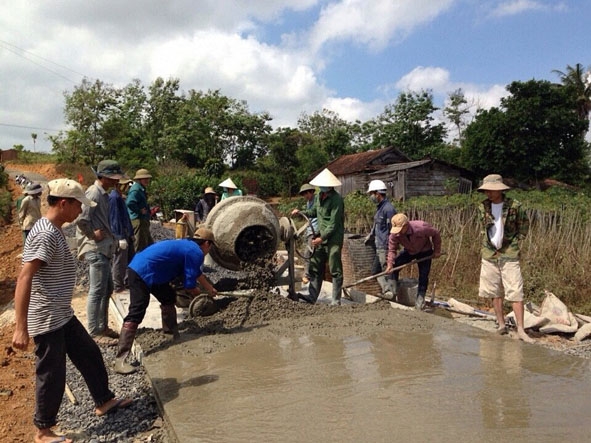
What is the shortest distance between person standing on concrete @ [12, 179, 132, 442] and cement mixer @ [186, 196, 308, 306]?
2.71 m

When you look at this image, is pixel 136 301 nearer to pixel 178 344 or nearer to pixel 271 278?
pixel 178 344

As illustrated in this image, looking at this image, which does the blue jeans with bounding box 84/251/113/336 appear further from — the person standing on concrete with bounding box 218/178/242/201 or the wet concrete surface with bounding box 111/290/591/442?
the person standing on concrete with bounding box 218/178/242/201

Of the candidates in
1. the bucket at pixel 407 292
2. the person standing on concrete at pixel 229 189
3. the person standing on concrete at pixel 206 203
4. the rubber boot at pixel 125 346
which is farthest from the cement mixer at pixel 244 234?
the person standing on concrete at pixel 206 203

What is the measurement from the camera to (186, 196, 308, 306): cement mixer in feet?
18.9

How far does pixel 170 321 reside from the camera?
4617 millimetres

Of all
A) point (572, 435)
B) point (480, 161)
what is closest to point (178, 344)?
point (572, 435)

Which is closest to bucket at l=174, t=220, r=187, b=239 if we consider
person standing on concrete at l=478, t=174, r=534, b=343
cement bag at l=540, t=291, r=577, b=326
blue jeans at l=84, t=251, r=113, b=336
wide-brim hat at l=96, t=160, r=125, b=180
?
wide-brim hat at l=96, t=160, r=125, b=180

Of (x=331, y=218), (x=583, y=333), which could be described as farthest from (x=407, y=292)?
(x=583, y=333)

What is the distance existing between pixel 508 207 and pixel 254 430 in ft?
11.2

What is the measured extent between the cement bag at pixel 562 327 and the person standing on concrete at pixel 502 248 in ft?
1.35

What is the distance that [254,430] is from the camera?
2.80 metres

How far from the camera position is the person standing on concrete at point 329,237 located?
5984 mm

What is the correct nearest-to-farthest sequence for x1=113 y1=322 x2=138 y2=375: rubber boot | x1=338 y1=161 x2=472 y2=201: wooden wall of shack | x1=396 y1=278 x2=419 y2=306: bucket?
x1=113 y1=322 x2=138 y2=375: rubber boot → x1=396 y1=278 x2=419 y2=306: bucket → x1=338 y1=161 x2=472 y2=201: wooden wall of shack

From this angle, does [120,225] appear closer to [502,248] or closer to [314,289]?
[314,289]
